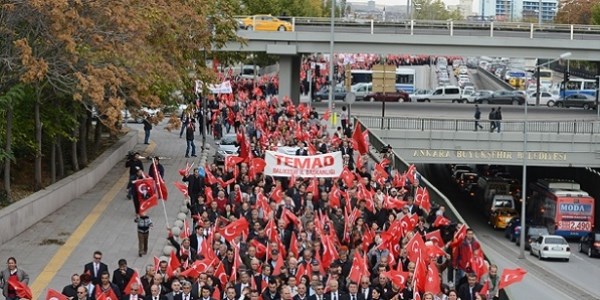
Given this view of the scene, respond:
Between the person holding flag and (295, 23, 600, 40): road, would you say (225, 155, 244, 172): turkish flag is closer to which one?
the person holding flag

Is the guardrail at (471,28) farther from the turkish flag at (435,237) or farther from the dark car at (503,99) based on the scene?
the turkish flag at (435,237)

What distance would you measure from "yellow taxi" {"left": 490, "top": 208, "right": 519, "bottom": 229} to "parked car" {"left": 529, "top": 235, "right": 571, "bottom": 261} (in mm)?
8102

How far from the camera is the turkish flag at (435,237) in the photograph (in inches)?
842

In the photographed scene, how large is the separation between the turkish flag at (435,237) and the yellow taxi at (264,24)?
37960mm

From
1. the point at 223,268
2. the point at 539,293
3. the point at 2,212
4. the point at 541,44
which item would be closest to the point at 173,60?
the point at 2,212

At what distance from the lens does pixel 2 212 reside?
2606 centimetres

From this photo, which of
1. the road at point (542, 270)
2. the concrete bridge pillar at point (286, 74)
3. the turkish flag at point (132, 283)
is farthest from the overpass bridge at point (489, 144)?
the turkish flag at point (132, 283)

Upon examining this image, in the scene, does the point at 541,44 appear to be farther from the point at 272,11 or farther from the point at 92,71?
the point at 92,71

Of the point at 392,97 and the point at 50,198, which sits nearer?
the point at 50,198

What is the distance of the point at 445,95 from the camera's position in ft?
294

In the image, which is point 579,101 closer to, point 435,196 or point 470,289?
point 435,196

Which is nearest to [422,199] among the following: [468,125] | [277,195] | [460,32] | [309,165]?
[309,165]

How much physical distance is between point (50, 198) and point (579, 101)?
2388 inches

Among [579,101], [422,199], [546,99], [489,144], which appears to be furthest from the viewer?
[546,99]
